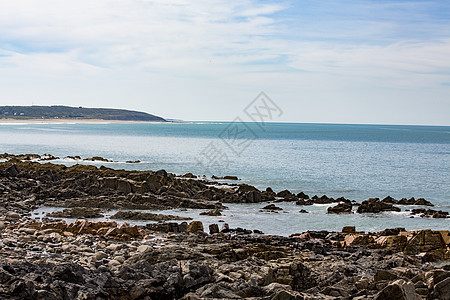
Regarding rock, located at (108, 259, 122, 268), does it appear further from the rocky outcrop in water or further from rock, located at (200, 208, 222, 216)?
Result: rock, located at (200, 208, 222, 216)

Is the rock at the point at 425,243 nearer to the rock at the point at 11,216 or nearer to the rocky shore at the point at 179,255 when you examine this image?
the rocky shore at the point at 179,255

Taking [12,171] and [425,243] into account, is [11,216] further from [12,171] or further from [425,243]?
[425,243]

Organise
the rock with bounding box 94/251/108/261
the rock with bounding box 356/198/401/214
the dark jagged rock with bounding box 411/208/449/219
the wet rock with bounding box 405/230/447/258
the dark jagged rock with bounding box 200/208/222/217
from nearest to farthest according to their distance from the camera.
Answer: the rock with bounding box 94/251/108/261 < the wet rock with bounding box 405/230/447/258 < the dark jagged rock with bounding box 200/208/222/217 < the dark jagged rock with bounding box 411/208/449/219 < the rock with bounding box 356/198/401/214

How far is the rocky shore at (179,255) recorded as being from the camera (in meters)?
10.5

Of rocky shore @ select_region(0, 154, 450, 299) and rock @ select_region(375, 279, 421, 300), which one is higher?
rock @ select_region(375, 279, 421, 300)

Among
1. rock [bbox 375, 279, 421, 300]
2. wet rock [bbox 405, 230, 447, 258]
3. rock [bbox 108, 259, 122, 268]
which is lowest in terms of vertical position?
wet rock [bbox 405, 230, 447, 258]

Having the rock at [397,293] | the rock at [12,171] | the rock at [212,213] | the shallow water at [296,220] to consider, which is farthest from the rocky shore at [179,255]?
the rock at [12,171]

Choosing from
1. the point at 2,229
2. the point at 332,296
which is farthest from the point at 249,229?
the point at 332,296

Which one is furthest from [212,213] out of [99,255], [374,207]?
[99,255]

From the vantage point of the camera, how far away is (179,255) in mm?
13984

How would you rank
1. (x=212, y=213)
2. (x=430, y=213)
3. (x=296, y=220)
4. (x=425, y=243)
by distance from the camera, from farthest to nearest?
(x=430, y=213)
(x=212, y=213)
(x=296, y=220)
(x=425, y=243)

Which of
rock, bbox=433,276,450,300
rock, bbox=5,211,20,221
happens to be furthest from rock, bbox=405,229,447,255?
rock, bbox=5,211,20,221

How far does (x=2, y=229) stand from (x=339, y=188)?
30026mm

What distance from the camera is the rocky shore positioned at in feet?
34.4
